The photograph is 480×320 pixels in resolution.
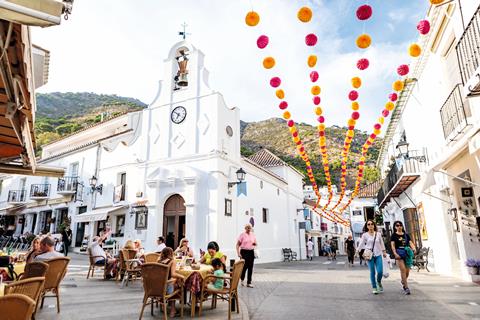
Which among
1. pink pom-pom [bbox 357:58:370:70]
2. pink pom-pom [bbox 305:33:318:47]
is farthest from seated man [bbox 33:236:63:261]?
pink pom-pom [bbox 357:58:370:70]

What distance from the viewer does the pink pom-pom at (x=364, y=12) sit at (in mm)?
5357

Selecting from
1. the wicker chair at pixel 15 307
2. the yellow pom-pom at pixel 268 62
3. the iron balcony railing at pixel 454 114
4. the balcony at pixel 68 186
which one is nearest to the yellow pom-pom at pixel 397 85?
the iron balcony railing at pixel 454 114

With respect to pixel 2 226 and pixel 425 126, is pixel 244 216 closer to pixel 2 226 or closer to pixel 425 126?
pixel 425 126

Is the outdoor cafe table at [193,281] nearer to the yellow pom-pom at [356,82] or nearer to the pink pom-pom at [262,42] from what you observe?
the pink pom-pom at [262,42]

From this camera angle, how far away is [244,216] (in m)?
17.0

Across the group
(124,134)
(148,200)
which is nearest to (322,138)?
(148,200)

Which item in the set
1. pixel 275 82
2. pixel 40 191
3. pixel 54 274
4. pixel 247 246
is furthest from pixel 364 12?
pixel 40 191

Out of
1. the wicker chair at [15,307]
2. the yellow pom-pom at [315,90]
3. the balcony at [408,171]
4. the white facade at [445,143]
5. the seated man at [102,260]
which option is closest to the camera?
the wicker chair at [15,307]

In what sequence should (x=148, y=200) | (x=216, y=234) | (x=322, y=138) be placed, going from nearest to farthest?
(x=322, y=138), (x=216, y=234), (x=148, y=200)

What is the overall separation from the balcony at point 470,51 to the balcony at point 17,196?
3037 centimetres

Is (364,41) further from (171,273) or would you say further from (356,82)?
(171,273)

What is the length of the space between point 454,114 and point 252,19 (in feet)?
21.2

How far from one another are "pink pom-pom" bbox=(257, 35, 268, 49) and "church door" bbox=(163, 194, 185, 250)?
10146mm

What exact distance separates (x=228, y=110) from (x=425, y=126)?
920 cm
